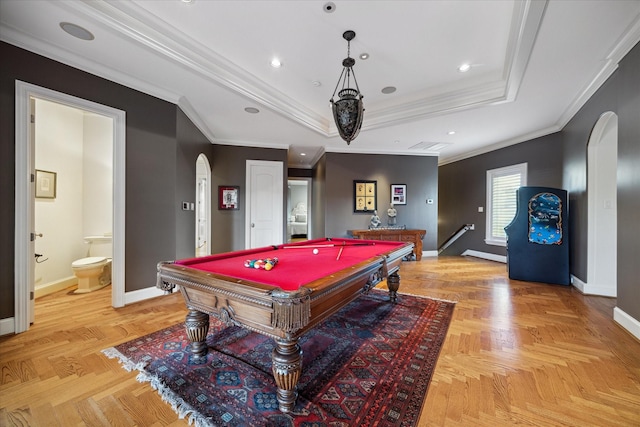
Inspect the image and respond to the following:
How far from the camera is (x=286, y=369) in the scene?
1.37 m

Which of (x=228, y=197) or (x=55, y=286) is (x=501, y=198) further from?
(x=55, y=286)

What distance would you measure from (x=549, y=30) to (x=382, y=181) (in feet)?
14.0

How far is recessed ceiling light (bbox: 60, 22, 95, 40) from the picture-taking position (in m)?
2.18

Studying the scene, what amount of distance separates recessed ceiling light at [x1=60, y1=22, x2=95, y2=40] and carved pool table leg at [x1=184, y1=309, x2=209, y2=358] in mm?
2617

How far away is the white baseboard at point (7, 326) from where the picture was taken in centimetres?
227

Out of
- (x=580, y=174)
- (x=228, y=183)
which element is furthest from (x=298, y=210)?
(x=580, y=174)

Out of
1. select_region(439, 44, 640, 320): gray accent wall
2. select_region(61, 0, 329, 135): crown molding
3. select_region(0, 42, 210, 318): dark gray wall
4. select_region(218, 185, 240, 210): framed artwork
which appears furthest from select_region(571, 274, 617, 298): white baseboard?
select_region(218, 185, 240, 210): framed artwork

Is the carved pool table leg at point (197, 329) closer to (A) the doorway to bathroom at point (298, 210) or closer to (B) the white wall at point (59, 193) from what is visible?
(B) the white wall at point (59, 193)

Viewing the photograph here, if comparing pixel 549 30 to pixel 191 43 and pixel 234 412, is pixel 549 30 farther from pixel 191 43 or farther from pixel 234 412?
pixel 234 412

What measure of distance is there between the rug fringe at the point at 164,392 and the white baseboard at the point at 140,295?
118 cm

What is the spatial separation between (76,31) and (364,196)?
17.6 feet

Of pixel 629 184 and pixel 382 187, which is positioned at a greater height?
pixel 382 187

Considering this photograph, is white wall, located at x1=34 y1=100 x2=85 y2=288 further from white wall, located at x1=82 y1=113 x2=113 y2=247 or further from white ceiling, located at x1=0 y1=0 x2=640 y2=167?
white ceiling, located at x1=0 y1=0 x2=640 y2=167

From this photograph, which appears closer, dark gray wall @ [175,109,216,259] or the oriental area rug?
the oriental area rug
